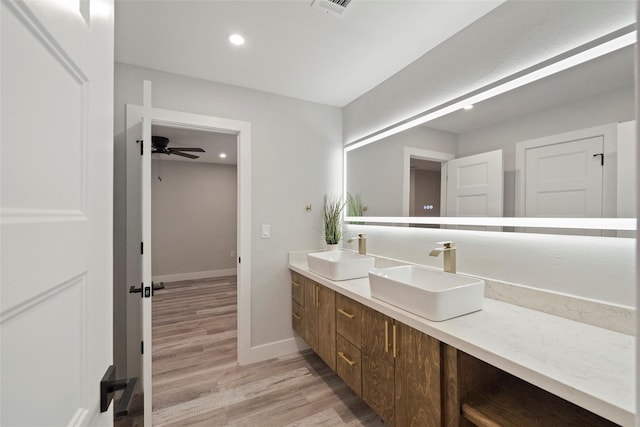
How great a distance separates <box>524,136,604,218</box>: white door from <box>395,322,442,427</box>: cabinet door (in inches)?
33.8

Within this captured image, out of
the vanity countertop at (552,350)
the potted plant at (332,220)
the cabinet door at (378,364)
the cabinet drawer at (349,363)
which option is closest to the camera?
the vanity countertop at (552,350)

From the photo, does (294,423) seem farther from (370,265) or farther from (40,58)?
(40,58)

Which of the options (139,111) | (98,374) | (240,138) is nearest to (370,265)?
(240,138)

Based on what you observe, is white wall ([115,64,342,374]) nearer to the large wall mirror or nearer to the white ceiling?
the white ceiling

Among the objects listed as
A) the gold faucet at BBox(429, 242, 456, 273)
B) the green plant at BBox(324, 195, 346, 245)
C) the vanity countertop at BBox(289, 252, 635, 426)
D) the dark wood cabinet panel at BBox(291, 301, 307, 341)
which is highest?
the green plant at BBox(324, 195, 346, 245)

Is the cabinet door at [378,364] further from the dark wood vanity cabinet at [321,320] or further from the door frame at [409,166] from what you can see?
the door frame at [409,166]

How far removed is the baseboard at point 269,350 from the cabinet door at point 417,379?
1.44 m

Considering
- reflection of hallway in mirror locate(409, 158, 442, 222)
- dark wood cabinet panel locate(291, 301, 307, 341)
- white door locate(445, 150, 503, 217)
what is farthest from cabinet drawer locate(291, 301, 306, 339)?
white door locate(445, 150, 503, 217)

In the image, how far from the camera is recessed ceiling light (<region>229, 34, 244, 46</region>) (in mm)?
1746

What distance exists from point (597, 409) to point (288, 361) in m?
2.16

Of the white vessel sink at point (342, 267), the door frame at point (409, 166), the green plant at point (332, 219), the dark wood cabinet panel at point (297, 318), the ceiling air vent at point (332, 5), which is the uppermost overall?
the ceiling air vent at point (332, 5)

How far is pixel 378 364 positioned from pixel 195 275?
4.83 meters

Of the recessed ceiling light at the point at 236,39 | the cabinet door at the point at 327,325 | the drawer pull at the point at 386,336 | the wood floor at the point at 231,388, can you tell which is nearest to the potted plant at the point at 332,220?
the cabinet door at the point at 327,325

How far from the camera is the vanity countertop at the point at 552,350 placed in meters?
0.75
